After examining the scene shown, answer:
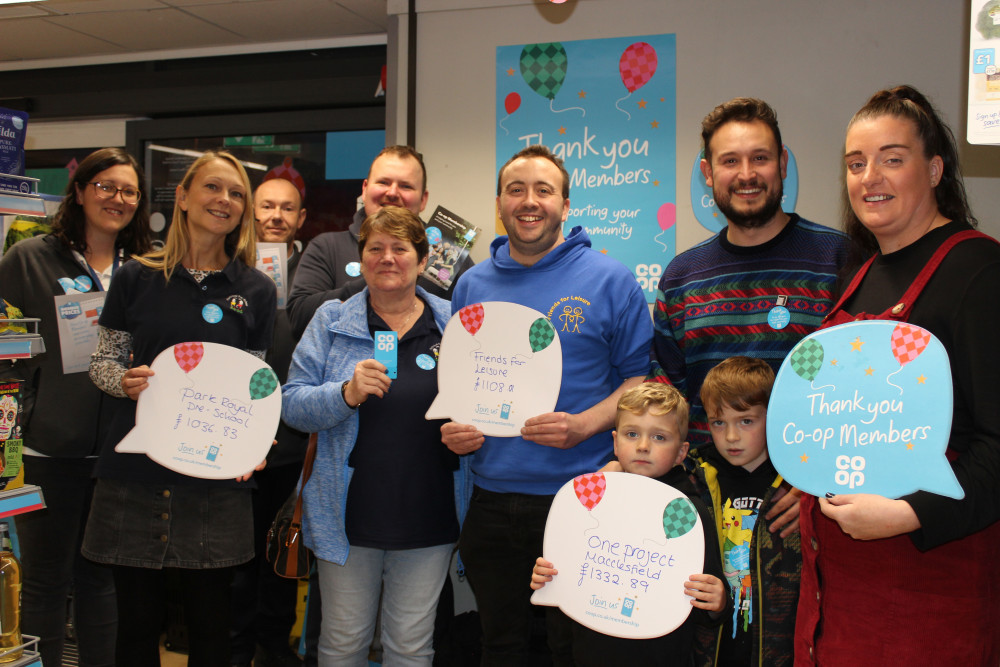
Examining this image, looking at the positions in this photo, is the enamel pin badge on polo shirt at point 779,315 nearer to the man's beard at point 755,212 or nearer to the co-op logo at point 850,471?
the man's beard at point 755,212

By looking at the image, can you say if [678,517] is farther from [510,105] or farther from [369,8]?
[369,8]

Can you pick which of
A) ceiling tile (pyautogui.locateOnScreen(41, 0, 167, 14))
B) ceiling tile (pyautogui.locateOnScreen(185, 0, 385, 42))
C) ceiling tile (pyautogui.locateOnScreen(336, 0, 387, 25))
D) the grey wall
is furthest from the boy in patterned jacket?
ceiling tile (pyautogui.locateOnScreen(41, 0, 167, 14))

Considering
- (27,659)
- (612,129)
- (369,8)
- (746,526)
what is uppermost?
(369,8)

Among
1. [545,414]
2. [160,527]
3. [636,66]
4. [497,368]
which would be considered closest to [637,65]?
[636,66]

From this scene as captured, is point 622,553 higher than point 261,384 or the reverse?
the reverse

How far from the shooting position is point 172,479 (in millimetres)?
2201

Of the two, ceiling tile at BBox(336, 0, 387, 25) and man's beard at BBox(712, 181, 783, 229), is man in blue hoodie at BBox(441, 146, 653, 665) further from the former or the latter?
ceiling tile at BBox(336, 0, 387, 25)

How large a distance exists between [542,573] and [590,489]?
0.25m

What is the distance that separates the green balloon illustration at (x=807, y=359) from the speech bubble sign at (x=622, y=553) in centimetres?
43

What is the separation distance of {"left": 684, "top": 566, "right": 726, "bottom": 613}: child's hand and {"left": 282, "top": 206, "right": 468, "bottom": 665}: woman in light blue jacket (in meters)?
0.83

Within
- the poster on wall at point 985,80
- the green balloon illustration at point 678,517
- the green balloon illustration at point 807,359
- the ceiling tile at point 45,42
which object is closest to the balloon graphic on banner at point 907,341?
the green balloon illustration at point 807,359

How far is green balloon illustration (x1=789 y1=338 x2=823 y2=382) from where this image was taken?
1562mm

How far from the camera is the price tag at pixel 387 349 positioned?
2.18 meters

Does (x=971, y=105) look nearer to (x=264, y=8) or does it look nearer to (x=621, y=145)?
(x=621, y=145)
